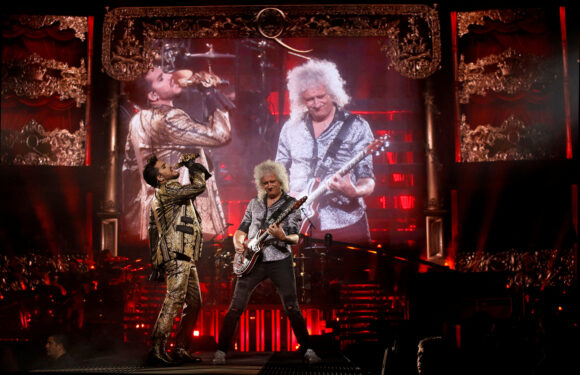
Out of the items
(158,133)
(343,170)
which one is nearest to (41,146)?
(158,133)

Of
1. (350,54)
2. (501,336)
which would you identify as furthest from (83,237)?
(501,336)

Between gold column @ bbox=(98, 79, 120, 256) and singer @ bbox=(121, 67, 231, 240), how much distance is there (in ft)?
0.64

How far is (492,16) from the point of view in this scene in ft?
37.5

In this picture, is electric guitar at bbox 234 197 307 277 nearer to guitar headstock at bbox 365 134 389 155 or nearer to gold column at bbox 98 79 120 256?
guitar headstock at bbox 365 134 389 155

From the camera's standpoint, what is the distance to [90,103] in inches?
457

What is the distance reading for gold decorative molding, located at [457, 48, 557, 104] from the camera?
443 inches

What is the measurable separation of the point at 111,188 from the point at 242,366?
6.68 meters

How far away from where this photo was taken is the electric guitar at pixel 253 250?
578 cm

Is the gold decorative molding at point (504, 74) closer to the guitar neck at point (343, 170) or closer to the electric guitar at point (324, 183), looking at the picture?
the electric guitar at point (324, 183)

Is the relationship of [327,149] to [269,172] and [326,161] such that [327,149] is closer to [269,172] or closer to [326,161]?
[326,161]

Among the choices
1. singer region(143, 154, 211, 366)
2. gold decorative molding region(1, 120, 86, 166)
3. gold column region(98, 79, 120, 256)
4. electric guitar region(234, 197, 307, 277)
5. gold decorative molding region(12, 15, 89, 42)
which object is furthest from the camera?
gold decorative molding region(12, 15, 89, 42)

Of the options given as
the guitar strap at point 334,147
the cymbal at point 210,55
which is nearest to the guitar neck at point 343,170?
the guitar strap at point 334,147

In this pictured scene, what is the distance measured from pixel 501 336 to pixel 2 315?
6.86 metres

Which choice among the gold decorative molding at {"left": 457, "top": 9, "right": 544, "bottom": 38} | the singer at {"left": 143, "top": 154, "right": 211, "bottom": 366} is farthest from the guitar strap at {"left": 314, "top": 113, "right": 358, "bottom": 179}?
the singer at {"left": 143, "top": 154, "right": 211, "bottom": 366}
